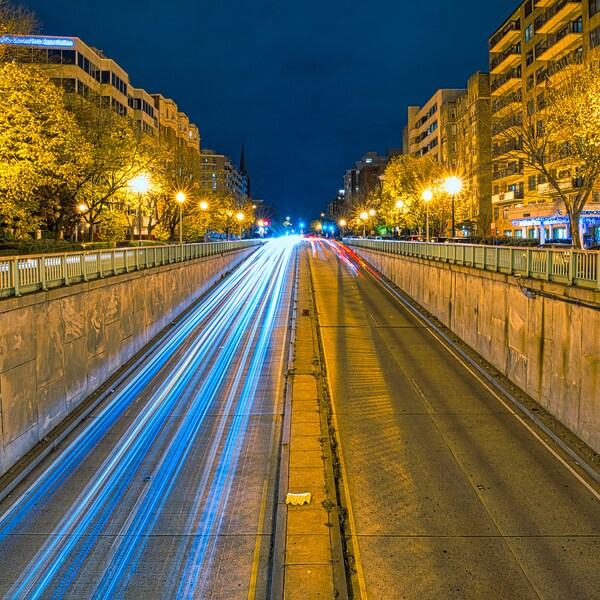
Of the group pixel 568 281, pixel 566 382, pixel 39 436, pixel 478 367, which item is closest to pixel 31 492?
pixel 39 436

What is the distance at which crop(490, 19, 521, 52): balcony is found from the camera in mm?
59750

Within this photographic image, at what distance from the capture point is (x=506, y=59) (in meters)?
62.1

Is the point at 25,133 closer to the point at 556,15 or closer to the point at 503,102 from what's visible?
the point at 556,15

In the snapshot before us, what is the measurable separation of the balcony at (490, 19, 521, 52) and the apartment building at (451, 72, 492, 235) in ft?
25.7

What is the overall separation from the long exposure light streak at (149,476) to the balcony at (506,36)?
52.4 meters

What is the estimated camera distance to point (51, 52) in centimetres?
5809

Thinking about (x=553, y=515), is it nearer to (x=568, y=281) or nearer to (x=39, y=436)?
(x=568, y=281)

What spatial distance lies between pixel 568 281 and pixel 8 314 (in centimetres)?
1385

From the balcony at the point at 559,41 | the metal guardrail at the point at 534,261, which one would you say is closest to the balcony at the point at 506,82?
the balcony at the point at 559,41

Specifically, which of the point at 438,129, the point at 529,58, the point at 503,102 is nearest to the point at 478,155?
the point at 503,102

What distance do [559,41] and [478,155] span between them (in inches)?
1065

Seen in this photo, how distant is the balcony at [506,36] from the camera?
59.8 metres

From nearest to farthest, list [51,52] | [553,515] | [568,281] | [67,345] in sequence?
[553,515] < [568,281] < [67,345] < [51,52]

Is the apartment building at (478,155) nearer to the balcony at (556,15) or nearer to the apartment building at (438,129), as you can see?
the apartment building at (438,129)
